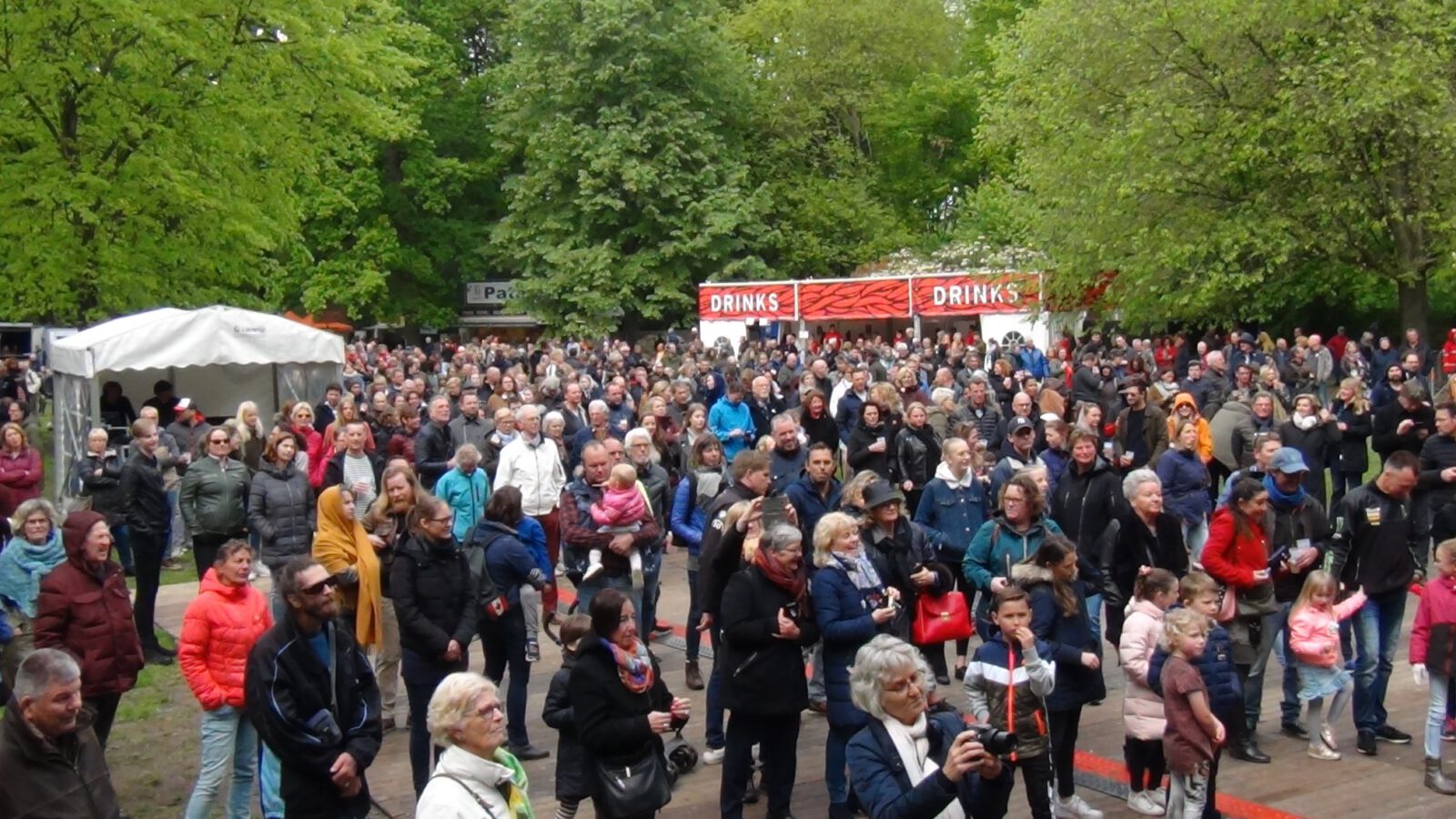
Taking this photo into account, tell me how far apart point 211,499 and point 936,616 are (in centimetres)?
545

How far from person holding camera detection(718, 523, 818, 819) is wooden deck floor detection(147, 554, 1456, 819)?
0.81 meters

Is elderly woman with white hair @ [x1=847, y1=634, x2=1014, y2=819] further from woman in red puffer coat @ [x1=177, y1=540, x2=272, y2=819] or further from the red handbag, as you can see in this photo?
woman in red puffer coat @ [x1=177, y1=540, x2=272, y2=819]

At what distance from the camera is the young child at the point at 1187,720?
21.3 feet

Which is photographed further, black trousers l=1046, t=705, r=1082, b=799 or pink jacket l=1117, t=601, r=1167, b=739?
black trousers l=1046, t=705, r=1082, b=799

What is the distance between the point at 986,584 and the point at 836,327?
29296 millimetres

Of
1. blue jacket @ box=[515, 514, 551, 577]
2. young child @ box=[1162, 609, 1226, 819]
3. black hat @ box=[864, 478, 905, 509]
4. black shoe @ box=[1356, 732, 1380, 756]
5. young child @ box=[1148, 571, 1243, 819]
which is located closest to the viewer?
young child @ box=[1162, 609, 1226, 819]

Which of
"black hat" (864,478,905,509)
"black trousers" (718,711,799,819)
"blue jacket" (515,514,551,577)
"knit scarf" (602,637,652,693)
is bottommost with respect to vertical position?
"black trousers" (718,711,799,819)

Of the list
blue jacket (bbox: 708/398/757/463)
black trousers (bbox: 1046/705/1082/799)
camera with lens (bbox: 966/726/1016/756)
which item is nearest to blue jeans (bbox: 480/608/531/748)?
black trousers (bbox: 1046/705/1082/799)

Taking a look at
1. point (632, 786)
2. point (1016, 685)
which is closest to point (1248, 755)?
point (1016, 685)

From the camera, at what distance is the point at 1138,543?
8578 mm

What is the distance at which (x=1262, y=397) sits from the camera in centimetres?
1339

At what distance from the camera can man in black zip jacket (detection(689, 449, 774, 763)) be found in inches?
300

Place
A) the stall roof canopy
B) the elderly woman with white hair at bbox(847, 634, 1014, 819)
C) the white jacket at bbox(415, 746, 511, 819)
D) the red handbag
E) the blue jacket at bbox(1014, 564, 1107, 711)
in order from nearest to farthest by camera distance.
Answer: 1. the white jacket at bbox(415, 746, 511, 819)
2. the elderly woman with white hair at bbox(847, 634, 1014, 819)
3. the blue jacket at bbox(1014, 564, 1107, 711)
4. the red handbag
5. the stall roof canopy

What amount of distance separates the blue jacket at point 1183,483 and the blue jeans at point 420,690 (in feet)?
18.1
